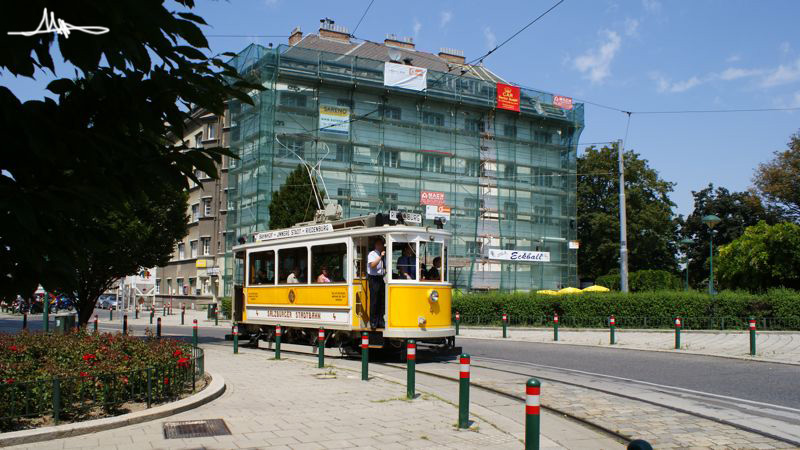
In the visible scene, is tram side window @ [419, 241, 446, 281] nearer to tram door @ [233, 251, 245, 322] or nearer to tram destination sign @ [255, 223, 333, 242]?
tram destination sign @ [255, 223, 333, 242]

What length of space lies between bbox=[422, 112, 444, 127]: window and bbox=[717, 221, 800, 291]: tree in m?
27.5

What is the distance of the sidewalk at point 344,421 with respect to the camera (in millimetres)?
7316

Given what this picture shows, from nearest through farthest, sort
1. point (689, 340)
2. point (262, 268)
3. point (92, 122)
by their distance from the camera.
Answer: point (92, 122)
point (262, 268)
point (689, 340)

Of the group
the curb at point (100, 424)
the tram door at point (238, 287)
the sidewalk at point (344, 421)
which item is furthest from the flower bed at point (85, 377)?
the tram door at point (238, 287)

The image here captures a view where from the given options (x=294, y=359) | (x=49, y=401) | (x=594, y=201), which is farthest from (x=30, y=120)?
(x=594, y=201)

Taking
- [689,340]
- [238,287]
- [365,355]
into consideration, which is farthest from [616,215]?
[365,355]

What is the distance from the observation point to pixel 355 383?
11.8 metres

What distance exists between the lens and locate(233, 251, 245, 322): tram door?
2098 cm

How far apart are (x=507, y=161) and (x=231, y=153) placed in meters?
54.0

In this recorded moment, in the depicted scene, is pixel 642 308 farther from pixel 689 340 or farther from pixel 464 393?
pixel 464 393

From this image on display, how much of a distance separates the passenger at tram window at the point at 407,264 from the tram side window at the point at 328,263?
165cm

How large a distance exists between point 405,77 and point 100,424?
Result: 44727 mm

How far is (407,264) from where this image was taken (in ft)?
50.9

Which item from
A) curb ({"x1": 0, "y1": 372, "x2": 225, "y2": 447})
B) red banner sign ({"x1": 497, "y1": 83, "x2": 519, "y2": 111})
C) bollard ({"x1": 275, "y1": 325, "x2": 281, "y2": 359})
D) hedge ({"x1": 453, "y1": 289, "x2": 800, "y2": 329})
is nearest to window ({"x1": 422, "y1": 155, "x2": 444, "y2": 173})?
red banner sign ({"x1": 497, "y1": 83, "x2": 519, "y2": 111})
